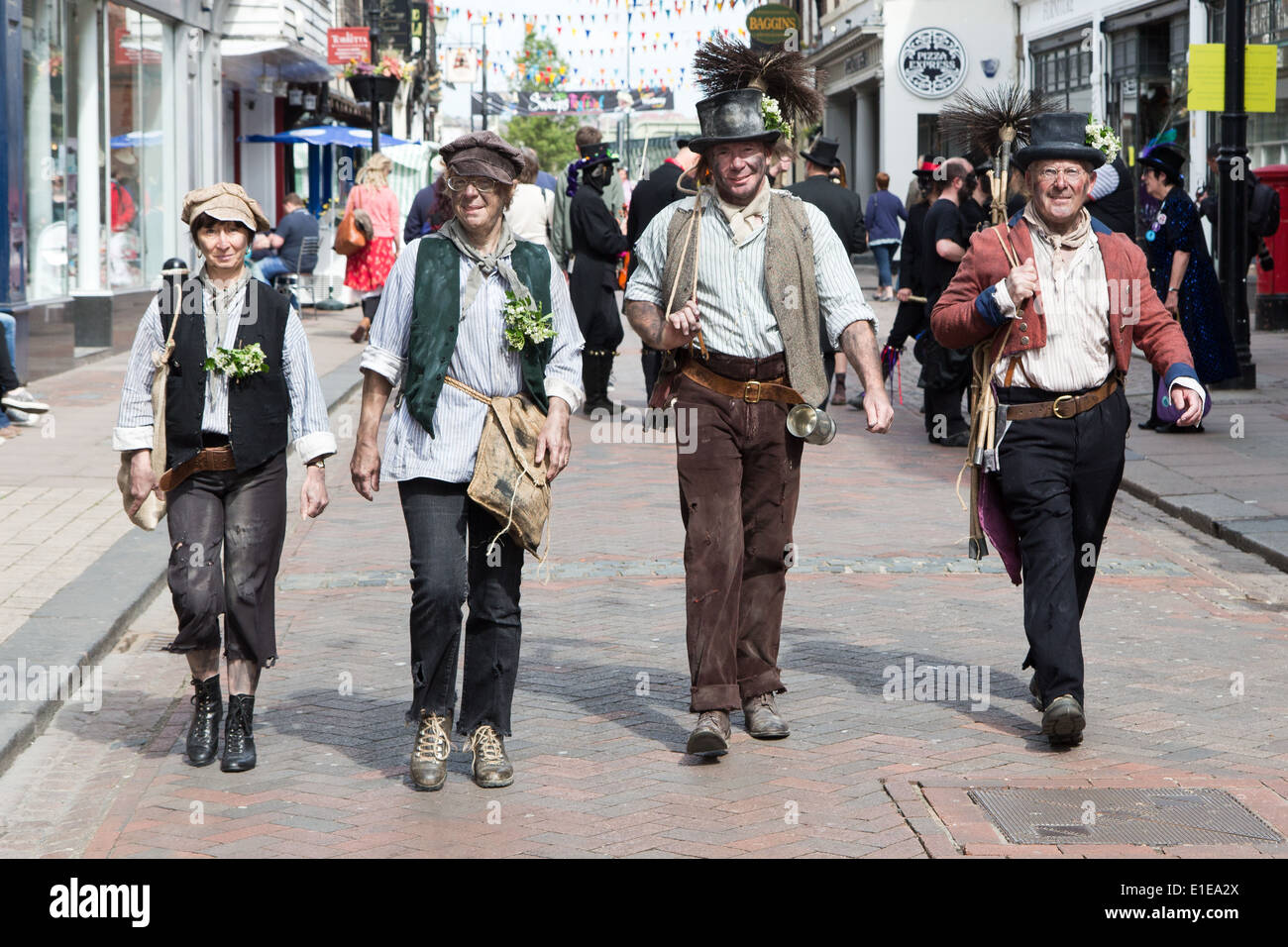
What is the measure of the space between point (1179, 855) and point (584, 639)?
3040 mm

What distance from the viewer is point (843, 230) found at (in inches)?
452

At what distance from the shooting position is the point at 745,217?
549 centimetres

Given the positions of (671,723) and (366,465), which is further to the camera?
(671,723)

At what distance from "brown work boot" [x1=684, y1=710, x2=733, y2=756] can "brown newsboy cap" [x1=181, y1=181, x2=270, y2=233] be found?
77.6 inches

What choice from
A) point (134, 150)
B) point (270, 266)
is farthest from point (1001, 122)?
point (270, 266)

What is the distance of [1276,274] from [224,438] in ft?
54.8

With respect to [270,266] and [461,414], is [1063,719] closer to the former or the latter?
[461,414]

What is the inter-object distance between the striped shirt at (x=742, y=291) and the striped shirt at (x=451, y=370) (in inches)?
20.7

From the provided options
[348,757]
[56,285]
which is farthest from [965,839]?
[56,285]

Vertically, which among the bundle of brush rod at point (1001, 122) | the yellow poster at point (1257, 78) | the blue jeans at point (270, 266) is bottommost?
the bundle of brush rod at point (1001, 122)

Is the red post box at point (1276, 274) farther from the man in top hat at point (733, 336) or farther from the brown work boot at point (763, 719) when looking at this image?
the brown work boot at point (763, 719)

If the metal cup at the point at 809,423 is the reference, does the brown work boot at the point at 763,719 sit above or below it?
below

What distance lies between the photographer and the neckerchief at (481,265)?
16.7ft

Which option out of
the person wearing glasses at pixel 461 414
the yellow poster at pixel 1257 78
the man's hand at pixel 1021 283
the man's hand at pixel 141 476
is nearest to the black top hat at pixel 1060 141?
the man's hand at pixel 1021 283
